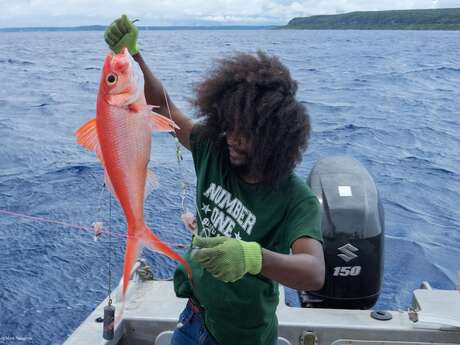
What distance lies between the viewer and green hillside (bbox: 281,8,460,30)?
10712 cm

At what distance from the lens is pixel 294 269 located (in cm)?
202

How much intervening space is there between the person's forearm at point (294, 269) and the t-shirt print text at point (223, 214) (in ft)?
0.98

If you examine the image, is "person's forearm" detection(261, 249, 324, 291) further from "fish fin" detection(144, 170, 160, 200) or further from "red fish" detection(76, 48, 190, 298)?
"fish fin" detection(144, 170, 160, 200)

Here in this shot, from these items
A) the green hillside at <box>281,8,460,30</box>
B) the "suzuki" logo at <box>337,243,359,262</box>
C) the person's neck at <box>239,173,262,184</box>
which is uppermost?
the person's neck at <box>239,173,262,184</box>

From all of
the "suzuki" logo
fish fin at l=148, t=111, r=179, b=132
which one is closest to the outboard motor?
the "suzuki" logo

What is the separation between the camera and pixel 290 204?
2.22 metres

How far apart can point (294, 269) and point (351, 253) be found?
7.12 feet

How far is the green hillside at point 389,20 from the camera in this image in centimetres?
10712

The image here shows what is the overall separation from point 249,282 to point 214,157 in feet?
1.84

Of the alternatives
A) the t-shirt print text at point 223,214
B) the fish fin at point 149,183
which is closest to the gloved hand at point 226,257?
the fish fin at point 149,183

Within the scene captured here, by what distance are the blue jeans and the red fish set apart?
70 cm

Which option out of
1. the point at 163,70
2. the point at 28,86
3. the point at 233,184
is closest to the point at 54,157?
the point at 233,184

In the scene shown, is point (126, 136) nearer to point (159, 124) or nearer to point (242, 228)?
point (159, 124)

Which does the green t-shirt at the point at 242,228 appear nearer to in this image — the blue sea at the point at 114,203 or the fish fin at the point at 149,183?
the blue sea at the point at 114,203
